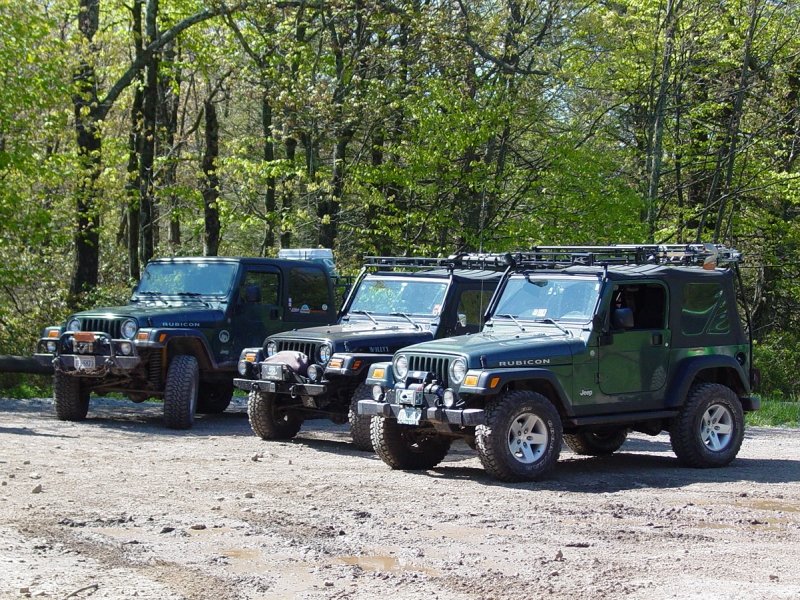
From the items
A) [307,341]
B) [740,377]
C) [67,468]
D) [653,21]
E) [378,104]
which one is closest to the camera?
[67,468]

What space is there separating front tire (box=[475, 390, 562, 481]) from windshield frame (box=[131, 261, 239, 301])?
613 centimetres

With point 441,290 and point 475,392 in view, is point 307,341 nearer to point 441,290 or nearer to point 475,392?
point 441,290

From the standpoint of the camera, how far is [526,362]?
10.3 meters

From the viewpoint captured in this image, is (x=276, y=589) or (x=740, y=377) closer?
(x=276, y=589)

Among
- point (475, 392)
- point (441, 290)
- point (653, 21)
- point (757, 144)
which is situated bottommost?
point (475, 392)

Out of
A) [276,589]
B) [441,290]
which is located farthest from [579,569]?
[441,290]

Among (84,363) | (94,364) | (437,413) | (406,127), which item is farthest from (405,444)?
(406,127)

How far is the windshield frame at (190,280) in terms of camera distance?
1535 centimetres

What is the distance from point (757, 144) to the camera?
26359 millimetres

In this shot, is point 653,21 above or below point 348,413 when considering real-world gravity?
above

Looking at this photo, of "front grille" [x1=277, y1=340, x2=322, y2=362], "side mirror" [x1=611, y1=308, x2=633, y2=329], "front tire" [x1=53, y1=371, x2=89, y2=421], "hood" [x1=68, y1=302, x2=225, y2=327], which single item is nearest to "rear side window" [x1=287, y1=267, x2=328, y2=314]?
"hood" [x1=68, y1=302, x2=225, y2=327]

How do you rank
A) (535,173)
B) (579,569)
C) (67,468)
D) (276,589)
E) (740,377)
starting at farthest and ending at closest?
(535,173) → (740,377) → (67,468) → (579,569) → (276,589)

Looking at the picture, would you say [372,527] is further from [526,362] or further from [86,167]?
[86,167]

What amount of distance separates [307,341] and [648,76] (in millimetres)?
15474
